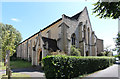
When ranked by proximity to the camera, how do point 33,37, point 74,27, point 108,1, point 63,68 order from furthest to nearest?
point 33,37
point 74,27
point 63,68
point 108,1

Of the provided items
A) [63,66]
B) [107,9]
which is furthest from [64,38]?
[107,9]

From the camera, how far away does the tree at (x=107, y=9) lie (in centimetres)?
338

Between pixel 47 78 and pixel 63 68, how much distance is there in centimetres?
197

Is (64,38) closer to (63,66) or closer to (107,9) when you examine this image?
(63,66)

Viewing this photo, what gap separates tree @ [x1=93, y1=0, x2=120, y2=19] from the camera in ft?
11.1

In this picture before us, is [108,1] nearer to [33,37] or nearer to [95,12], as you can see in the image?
[95,12]

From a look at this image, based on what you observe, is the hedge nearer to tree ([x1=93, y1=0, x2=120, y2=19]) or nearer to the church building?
tree ([x1=93, y1=0, x2=120, y2=19])

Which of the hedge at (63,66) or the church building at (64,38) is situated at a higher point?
the church building at (64,38)

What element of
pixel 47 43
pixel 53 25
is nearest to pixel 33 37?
pixel 53 25

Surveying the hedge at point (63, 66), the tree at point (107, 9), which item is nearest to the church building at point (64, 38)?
the hedge at point (63, 66)

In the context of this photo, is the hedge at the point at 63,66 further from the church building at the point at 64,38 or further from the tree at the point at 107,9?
the church building at the point at 64,38

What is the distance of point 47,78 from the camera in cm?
934

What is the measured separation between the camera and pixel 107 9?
3.68 metres

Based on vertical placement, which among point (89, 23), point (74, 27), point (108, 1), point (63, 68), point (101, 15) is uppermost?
point (89, 23)
